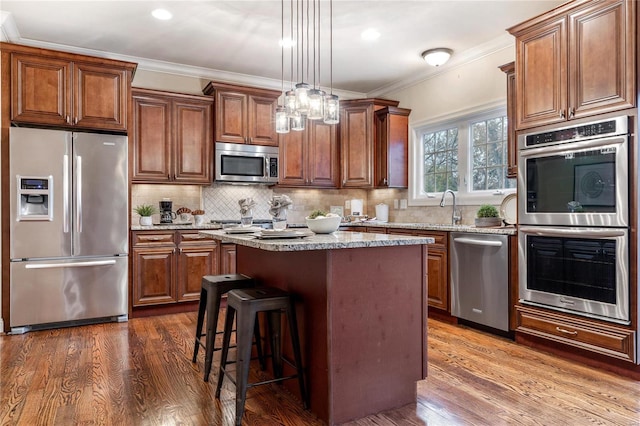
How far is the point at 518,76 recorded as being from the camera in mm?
3299

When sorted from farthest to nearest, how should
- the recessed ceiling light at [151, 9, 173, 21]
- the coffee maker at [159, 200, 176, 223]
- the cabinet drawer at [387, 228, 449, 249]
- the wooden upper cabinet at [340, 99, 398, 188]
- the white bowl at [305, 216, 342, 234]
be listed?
the wooden upper cabinet at [340, 99, 398, 188]
the coffee maker at [159, 200, 176, 223]
the cabinet drawer at [387, 228, 449, 249]
the recessed ceiling light at [151, 9, 173, 21]
the white bowl at [305, 216, 342, 234]

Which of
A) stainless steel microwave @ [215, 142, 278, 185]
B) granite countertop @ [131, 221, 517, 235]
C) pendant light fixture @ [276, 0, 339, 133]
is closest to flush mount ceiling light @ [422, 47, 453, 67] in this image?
pendant light fixture @ [276, 0, 339, 133]

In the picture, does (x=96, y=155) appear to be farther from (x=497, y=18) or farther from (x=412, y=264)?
(x=497, y=18)

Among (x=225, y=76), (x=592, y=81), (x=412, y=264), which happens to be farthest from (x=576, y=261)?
(x=225, y=76)

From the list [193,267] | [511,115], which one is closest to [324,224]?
[511,115]

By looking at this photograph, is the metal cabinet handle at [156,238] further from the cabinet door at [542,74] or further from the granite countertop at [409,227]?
the cabinet door at [542,74]

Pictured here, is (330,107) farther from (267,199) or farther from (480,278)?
(267,199)

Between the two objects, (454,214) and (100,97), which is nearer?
(100,97)

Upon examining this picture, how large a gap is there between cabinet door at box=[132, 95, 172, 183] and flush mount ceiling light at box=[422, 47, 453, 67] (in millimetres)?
2831

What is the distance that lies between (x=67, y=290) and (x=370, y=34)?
365 cm

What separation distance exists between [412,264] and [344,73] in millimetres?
3495

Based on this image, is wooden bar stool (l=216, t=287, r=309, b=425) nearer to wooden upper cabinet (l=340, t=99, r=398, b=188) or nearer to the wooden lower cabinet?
the wooden lower cabinet

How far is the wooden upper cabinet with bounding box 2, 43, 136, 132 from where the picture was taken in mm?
3695

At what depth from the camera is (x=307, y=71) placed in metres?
5.05
